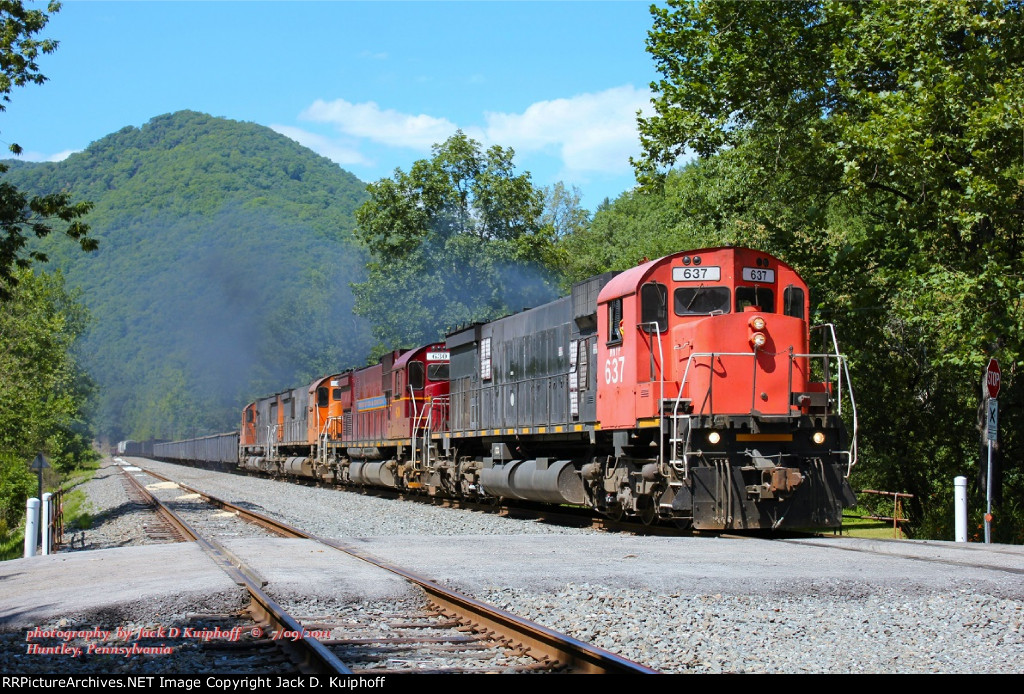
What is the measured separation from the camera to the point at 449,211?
4275cm

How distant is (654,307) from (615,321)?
873 millimetres

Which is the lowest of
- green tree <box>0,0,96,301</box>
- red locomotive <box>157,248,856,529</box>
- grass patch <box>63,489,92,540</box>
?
grass patch <box>63,489,92,540</box>

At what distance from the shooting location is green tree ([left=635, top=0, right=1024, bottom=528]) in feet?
51.4

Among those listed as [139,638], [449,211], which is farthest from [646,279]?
[449,211]

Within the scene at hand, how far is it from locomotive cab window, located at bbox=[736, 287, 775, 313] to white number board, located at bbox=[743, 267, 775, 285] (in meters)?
0.13

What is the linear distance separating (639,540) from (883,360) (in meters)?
12.6

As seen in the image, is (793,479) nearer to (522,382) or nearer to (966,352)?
(966,352)

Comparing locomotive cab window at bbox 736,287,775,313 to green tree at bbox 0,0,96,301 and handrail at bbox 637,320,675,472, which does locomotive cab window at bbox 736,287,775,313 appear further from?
green tree at bbox 0,0,96,301

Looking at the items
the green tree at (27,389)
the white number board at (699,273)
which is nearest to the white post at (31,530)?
the green tree at (27,389)

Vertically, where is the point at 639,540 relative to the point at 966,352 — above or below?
below

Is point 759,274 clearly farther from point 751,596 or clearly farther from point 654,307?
point 751,596

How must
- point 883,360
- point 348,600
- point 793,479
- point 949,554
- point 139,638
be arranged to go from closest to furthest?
point 139,638 → point 348,600 → point 949,554 → point 793,479 → point 883,360

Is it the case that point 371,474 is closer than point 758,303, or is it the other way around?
point 758,303

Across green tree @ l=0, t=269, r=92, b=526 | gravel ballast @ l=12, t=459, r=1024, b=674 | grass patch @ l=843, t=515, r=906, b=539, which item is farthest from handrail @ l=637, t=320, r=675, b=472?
green tree @ l=0, t=269, r=92, b=526
